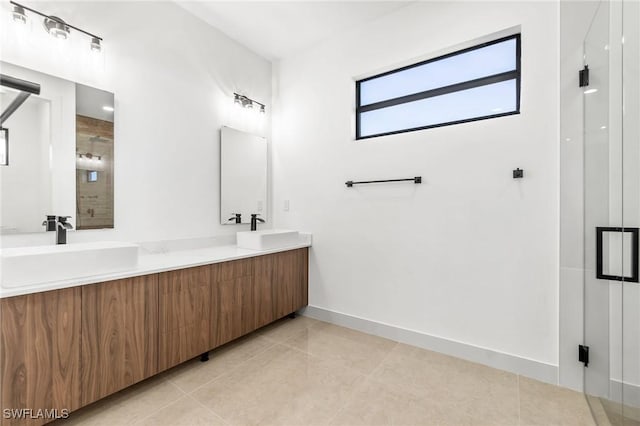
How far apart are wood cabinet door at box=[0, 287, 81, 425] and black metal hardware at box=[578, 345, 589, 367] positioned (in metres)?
2.78

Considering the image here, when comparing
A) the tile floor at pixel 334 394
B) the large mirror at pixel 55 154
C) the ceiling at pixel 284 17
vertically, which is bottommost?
the tile floor at pixel 334 394

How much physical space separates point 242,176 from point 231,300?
1.26 metres

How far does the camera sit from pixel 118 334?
1.60 m

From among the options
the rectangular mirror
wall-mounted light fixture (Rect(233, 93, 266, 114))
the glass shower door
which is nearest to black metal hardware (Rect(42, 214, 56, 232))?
the rectangular mirror

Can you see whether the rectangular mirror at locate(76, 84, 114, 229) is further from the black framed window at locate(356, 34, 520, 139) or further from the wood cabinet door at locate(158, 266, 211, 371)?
the black framed window at locate(356, 34, 520, 139)

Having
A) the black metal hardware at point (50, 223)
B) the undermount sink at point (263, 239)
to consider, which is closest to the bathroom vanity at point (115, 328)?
the undermount sink at point (263, 239)

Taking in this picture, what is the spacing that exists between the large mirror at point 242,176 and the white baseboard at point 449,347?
1.22 meters

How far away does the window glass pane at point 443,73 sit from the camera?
6.98ft

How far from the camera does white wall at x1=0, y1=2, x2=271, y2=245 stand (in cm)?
185

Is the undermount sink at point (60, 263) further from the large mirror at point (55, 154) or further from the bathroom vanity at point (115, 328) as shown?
the large mirror at point (55, 154)

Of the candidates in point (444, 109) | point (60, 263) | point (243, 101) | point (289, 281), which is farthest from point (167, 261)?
point (444, 109)

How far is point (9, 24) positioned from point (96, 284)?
153 centimetres

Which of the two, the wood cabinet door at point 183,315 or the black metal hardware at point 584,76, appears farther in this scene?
the wood cabinet door at point 183,315

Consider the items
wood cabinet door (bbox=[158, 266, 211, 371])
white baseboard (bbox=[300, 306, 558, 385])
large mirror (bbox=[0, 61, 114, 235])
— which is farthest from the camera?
white baseboard (bbox=[300, 306, 558, 385])
